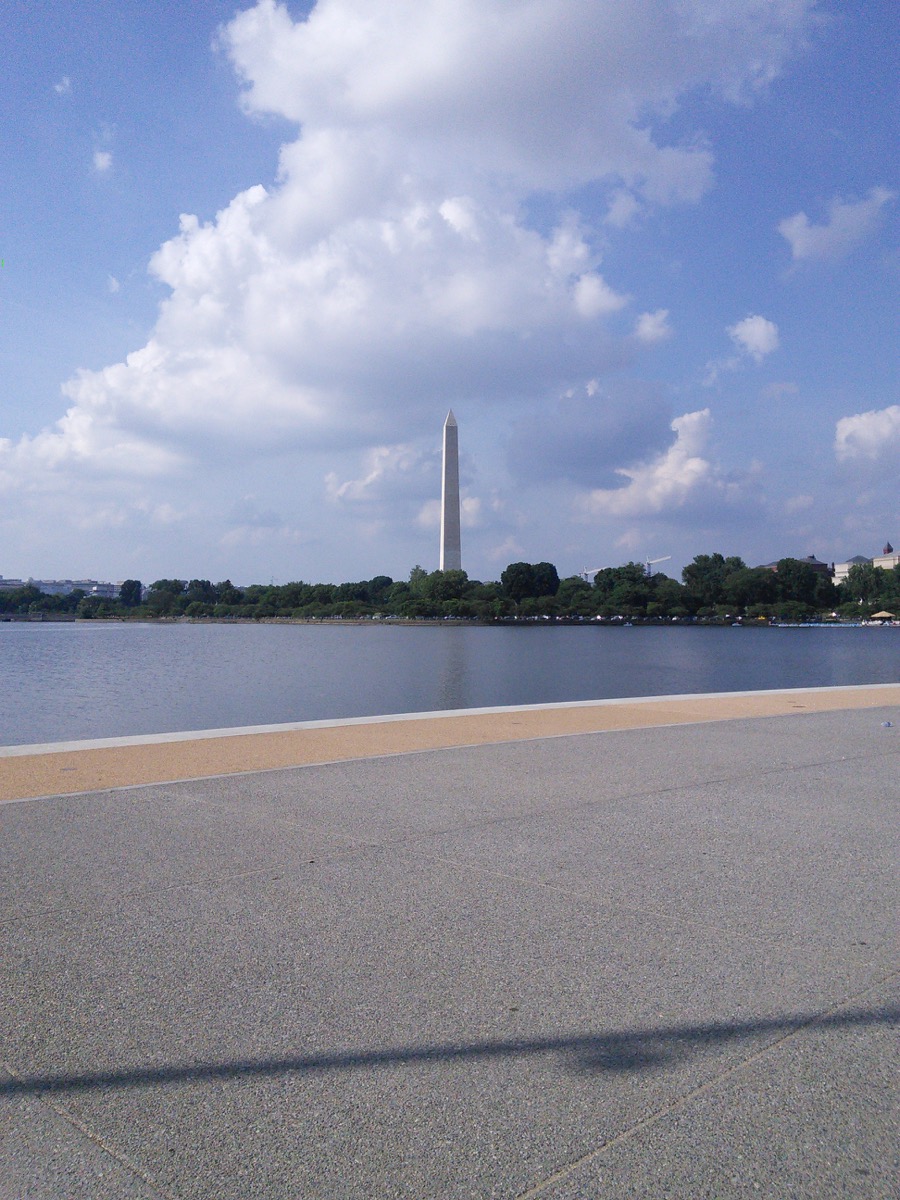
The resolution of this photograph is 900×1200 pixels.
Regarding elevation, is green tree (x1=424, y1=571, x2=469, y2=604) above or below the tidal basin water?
above

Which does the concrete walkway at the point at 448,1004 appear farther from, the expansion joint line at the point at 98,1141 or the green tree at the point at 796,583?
the green tree at the point at 796,583

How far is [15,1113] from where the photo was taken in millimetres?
3428

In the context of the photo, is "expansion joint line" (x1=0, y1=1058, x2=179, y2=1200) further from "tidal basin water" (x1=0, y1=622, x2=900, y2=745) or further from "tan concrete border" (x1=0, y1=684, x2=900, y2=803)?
"tidal basin water" (x1=0, y1=622, x2=900, y2=745)

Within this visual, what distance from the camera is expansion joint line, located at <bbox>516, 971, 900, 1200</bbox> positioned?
3061 mm

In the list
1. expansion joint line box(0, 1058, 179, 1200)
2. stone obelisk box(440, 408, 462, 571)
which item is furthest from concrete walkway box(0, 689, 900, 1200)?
stone obelisk box(440, 408, 462, 571)

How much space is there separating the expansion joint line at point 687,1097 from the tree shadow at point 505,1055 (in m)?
0.03

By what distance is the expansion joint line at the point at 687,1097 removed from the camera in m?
3.06

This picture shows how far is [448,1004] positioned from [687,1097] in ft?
3.72

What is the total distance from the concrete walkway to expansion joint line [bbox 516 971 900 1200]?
1 cm

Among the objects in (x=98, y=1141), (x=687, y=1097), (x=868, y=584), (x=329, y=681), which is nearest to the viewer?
(x=98, y=1141)

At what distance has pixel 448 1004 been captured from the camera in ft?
14.0

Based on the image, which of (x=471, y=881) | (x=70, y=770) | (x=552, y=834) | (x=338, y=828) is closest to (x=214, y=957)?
(x=471, y=881)

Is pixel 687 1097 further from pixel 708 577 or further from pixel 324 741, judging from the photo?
pixel 708 577

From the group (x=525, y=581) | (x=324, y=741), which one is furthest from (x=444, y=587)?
(x=324, y=741)
